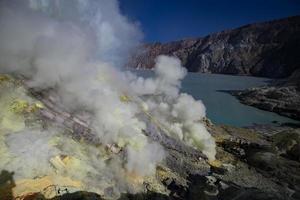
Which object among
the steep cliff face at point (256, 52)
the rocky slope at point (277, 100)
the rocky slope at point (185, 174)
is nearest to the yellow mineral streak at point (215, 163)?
the rocky slope at point (185, 174)

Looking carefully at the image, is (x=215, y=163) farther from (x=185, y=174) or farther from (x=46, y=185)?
(x=46, y=185)

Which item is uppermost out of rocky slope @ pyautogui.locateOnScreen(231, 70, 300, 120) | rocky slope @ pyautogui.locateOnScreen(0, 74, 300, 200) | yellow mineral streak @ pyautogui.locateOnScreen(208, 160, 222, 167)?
rocky slope @ pyautogui.locateOnScreen(0, 74, 300, 200)

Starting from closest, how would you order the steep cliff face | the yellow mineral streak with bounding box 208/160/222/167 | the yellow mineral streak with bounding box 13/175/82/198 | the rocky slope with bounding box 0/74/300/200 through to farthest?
the yellow mineral streak with bounding box 13/175/82/198 → the rocky slope with bounding box 0/74/300/200 → the yellow mineral streak with bounding box 208/160/222/167 → the steep cliff face

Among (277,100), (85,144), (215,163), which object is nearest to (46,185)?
(85,144)

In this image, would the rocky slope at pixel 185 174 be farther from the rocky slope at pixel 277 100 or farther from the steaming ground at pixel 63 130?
the rocky slope at pixel 277 100

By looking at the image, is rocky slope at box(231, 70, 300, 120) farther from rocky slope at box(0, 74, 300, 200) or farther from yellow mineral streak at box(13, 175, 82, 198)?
yellow mineral streak at box(13, 175, 82, 198)

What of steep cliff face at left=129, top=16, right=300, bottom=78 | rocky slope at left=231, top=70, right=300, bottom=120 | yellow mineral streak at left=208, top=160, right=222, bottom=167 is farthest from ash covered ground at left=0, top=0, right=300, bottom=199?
steep cliff face at left=129, top=16, right=300, bottom=78

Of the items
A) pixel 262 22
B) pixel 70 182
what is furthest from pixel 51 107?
pixel 262 22

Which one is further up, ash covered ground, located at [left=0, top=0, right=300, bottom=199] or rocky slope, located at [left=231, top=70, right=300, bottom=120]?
ash covered ground, located at [left=0, top=0, right=300, bottom=199]

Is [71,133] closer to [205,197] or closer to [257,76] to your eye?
[205,197]
